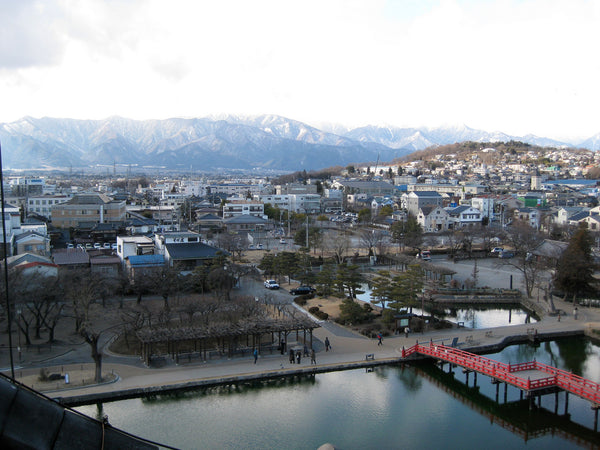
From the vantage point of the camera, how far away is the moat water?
7.80 metres

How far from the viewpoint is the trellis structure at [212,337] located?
9.94 meters

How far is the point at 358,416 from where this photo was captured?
336 inches

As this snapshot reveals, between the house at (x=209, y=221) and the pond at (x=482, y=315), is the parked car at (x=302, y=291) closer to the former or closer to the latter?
the pond at (x=482, y=315)

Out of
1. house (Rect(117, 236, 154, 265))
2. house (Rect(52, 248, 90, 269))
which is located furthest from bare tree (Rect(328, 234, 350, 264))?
house (Rect(52, 248, 90, 269))

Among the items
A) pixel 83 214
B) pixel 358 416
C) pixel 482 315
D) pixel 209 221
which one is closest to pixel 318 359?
pixel 358 416

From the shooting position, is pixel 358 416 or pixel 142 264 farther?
pixel 142 264

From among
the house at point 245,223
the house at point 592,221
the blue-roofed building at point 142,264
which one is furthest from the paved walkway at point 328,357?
the house at point 245,223

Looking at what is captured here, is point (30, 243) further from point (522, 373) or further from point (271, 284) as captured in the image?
point (522, 373)

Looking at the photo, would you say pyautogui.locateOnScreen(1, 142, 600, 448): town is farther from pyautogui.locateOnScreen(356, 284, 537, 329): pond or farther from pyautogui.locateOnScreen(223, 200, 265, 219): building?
pyautogui.locateOnScreen(356, 284, 537, 329): pond

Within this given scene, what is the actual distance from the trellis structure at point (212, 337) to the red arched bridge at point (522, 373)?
→ 2.71m

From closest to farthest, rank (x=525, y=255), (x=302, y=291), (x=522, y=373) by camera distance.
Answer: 1. (x=522, y=373)
2. (x=302, y=291)
3. (x=525, y=255)

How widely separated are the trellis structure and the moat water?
49.8 inches

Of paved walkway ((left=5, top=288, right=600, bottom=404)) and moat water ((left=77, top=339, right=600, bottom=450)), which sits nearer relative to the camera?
moat water ((left=77, top=339, right=600, bottom=450))

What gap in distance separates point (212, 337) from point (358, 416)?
3538 mm
